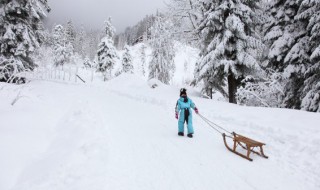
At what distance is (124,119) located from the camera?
1146 centimetres

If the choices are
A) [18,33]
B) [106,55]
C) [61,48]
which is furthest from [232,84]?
[61,48]

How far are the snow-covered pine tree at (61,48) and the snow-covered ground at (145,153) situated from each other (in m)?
56.3

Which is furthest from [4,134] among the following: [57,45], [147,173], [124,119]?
[57,45]

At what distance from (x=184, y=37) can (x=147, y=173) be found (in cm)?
1465

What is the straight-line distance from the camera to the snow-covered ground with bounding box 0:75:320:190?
5211 mm

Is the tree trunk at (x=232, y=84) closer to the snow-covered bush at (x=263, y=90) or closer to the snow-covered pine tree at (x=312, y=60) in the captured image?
the snow-covered bush at (x=263, y=90)

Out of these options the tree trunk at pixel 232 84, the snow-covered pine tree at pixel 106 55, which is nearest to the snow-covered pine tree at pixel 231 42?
the tree trunk at pixel 232 84

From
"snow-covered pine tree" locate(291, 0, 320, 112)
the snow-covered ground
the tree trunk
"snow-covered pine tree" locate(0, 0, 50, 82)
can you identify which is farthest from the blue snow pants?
"snow-covered pine tree" locate(0, 0, 50, 82)

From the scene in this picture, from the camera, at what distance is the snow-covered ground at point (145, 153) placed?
17.1ft

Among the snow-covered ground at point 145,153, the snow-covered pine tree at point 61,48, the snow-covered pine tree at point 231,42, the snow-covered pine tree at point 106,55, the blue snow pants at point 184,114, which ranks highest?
the snow-covered pine tree at point 61,48

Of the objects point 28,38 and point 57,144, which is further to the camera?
point 28,38

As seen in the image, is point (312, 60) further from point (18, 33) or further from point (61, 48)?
point (61, 48)

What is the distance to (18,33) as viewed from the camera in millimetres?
19656

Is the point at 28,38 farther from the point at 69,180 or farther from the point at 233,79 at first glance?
the point at 69,180
